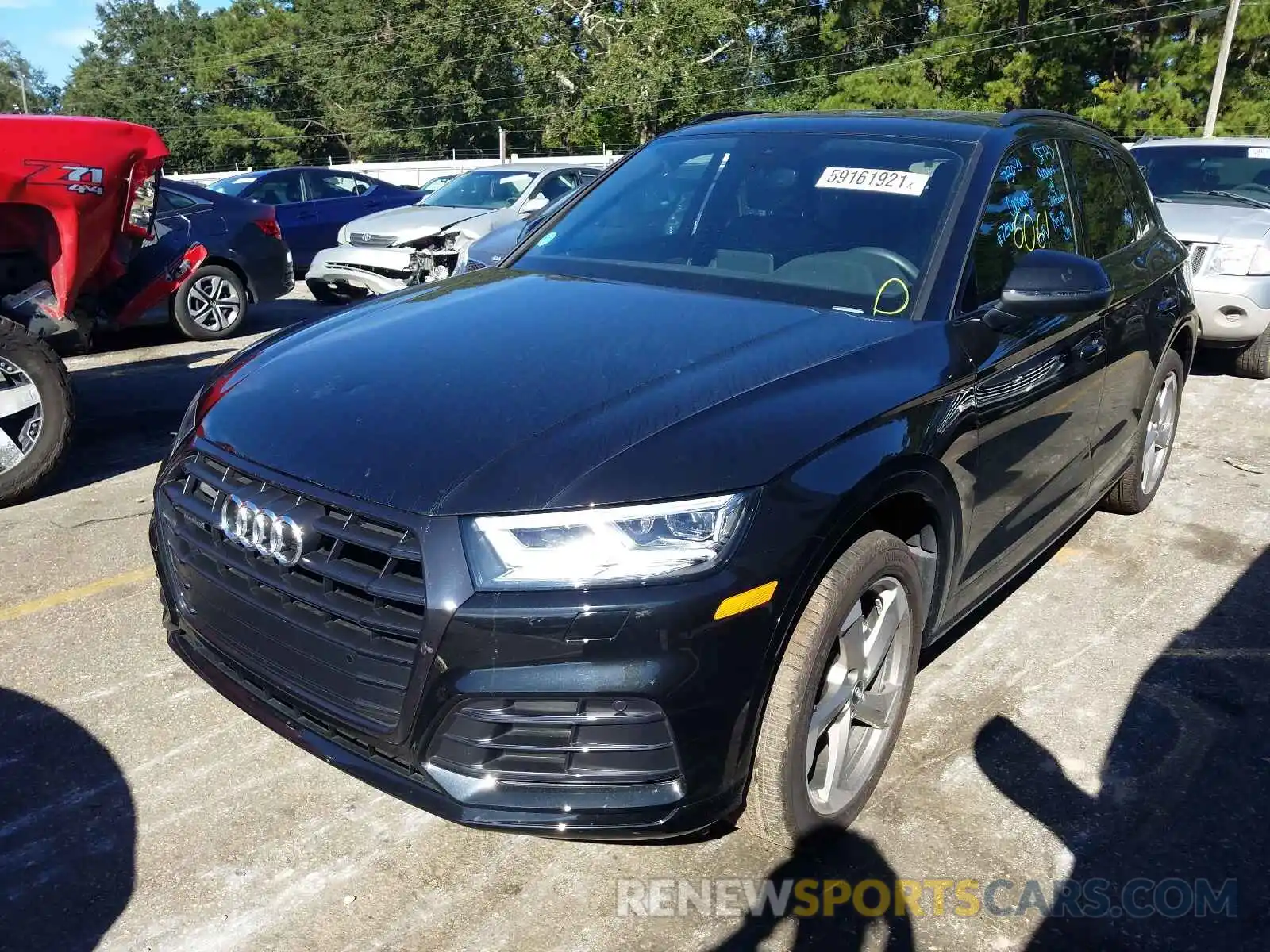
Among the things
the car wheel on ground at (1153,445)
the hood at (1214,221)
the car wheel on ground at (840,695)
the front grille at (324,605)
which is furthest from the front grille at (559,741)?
the hood at (1214,221)

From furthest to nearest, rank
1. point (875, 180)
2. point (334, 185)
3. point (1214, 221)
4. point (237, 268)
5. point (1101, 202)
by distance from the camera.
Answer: point (334, 185) < point (237, 268) < point (1214, 221) < point (1101, 202) < point (875, 180)

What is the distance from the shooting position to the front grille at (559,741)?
82.4 inches

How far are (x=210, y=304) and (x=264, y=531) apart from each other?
738 cm

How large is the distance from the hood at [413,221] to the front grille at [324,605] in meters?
8.12

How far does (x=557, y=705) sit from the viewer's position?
82.5 inches

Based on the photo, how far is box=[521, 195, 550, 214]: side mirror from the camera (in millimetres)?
10538

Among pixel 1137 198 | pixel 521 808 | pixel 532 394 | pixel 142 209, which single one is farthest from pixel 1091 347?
pixel 142 209

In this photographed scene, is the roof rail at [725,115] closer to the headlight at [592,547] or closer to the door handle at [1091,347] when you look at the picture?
the door handle at [1091,347]

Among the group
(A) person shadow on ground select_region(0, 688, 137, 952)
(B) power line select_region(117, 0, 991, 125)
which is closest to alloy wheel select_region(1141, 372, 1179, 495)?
(A) person shadow on ground select_region(0, 688, 137, 952)

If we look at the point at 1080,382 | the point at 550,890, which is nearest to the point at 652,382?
the point at 550,890

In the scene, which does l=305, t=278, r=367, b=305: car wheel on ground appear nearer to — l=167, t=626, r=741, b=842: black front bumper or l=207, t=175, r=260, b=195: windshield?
l=207, t=175, r=260, b=195: windshield

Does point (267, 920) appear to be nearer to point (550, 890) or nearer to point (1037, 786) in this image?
point (550, 890)

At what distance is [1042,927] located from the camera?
244cm

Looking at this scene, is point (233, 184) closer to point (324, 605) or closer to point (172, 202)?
point (172, 202)
